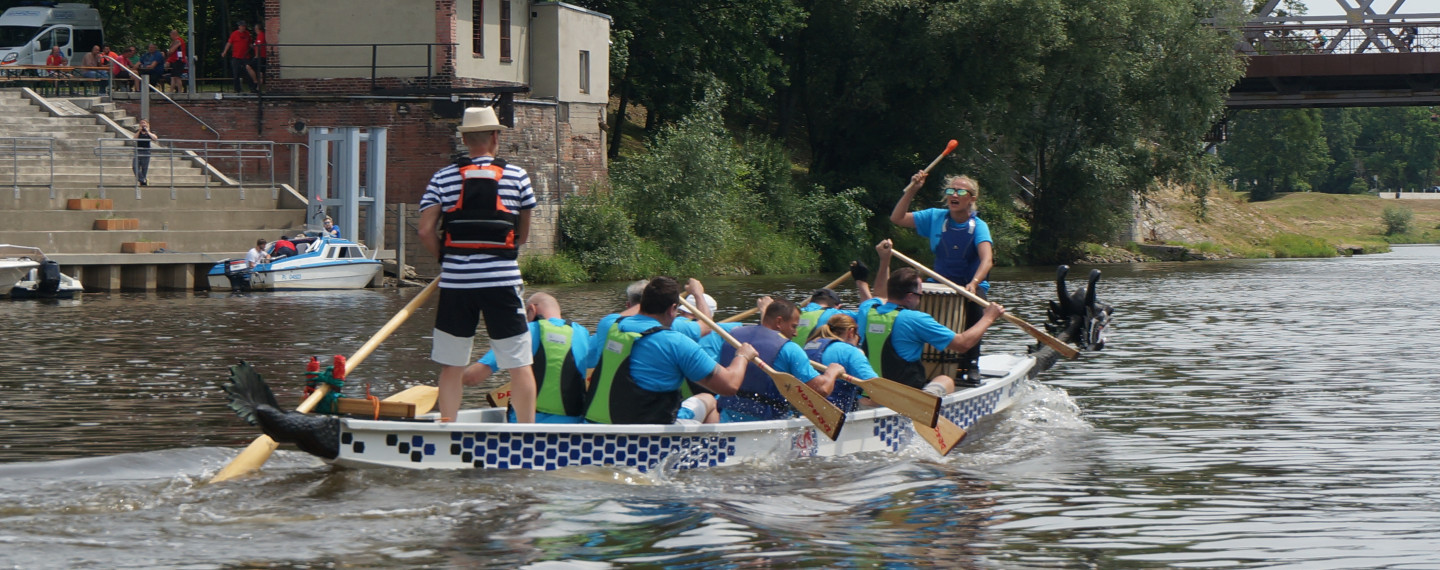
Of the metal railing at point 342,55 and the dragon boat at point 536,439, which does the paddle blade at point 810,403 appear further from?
the metal railing at point 342,55

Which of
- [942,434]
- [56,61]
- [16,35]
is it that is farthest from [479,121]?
[16,35]

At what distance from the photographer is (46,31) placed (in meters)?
37.3

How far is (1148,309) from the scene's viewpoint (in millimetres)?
26125

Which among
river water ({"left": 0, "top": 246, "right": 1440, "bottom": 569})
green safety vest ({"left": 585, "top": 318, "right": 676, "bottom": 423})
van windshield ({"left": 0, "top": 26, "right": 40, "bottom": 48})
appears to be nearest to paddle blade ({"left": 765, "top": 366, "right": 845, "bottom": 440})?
river water ({"left": 0, "top": 246, "right": 1440, "bottom": 569})

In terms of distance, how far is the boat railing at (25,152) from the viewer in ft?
90.8

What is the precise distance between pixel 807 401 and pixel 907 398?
82 centimetres

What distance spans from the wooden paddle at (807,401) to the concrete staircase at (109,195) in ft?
67.3

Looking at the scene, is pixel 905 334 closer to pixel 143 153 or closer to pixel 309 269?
pixel 309 269

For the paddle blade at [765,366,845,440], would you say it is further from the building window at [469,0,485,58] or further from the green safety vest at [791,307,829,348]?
the building window at [469,0,485,58]

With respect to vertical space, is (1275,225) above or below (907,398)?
below

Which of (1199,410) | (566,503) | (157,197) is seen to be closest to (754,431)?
(566,503)

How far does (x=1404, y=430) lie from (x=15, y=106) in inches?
1097

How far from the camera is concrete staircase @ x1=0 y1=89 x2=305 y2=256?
2747cm

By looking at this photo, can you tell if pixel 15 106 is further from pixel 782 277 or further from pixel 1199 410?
pixel 1199 410
